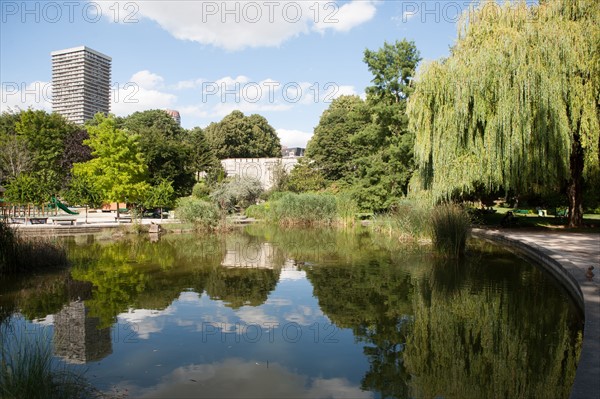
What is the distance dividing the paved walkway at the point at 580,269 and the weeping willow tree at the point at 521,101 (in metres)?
1.98

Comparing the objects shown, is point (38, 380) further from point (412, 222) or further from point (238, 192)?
point (238, 192)

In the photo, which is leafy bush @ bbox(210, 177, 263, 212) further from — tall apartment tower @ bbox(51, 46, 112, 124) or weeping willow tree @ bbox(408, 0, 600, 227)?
tall apartment tower @ bbox(51, 46, 112, 124)

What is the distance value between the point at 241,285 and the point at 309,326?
9.37 ft

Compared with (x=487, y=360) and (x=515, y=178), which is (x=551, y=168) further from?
(x=487, y=360)

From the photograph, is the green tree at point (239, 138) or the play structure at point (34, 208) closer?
the play structure at point (34, 208)

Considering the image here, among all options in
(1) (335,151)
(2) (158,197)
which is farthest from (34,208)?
(1) (335,151)

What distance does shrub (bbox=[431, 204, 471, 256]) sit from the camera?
458 inches

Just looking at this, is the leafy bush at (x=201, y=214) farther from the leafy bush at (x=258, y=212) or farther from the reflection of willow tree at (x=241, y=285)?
the reflection of willow tree at (x=241, y=285)

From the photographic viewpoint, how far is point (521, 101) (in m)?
13.7

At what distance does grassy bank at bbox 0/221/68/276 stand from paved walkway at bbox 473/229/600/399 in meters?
9.81

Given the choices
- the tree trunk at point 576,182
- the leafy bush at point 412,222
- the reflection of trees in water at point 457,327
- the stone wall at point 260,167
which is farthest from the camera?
the stone wall at point 260,167

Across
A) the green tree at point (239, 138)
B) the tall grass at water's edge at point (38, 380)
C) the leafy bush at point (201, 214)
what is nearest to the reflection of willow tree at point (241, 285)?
the tall grass at water's edge at point (38, 380)

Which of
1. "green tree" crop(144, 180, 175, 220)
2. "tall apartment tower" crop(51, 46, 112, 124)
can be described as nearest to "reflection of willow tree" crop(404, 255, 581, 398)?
"green tree" crop(144, 180, 175, 220)

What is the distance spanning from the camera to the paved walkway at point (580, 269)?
11.7ft
